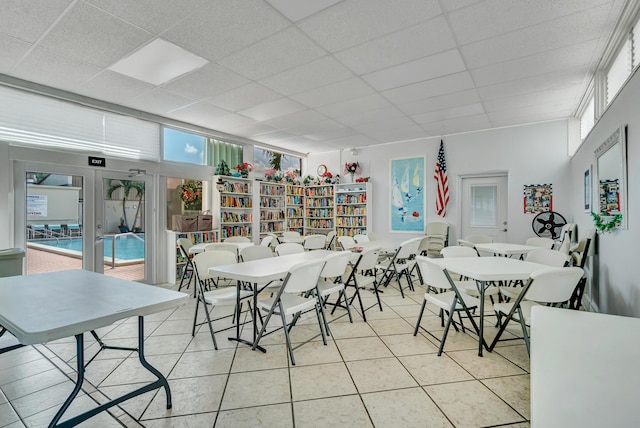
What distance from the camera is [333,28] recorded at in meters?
2.98

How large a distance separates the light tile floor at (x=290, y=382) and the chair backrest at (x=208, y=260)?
0.63 meters

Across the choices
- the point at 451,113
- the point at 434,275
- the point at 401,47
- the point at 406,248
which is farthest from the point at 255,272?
the point at 451,113

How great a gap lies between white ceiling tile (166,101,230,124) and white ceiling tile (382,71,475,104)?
9.08 feet

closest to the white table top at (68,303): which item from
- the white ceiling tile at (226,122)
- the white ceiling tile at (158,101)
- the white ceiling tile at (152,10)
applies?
the white ceiling tile at (152,10)

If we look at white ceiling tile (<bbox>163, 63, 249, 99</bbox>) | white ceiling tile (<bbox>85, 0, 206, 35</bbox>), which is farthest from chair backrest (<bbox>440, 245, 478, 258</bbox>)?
white ceiling tile (<bbox>85, 0, 206, 35</bbox>)

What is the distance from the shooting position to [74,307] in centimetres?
166

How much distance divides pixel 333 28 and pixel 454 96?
8.52 feet

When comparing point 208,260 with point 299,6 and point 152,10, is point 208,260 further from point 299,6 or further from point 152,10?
point 299,6

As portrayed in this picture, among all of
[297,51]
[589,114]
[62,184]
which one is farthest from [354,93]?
[62,184]

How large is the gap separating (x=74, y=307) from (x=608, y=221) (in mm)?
4224

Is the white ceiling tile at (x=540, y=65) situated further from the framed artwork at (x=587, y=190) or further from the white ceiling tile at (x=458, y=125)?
the white ceiling tile at (x=458, y=125)

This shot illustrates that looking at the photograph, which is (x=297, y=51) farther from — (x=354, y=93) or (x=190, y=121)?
(x=190, y=121)

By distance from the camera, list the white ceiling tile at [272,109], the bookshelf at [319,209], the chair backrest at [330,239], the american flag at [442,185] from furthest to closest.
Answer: the bookshelf at [319,209] < the chair backrest at [330,239] < the american flag at [442,185] < the white ceiling tile at [272,109]

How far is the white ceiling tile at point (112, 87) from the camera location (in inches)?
156
